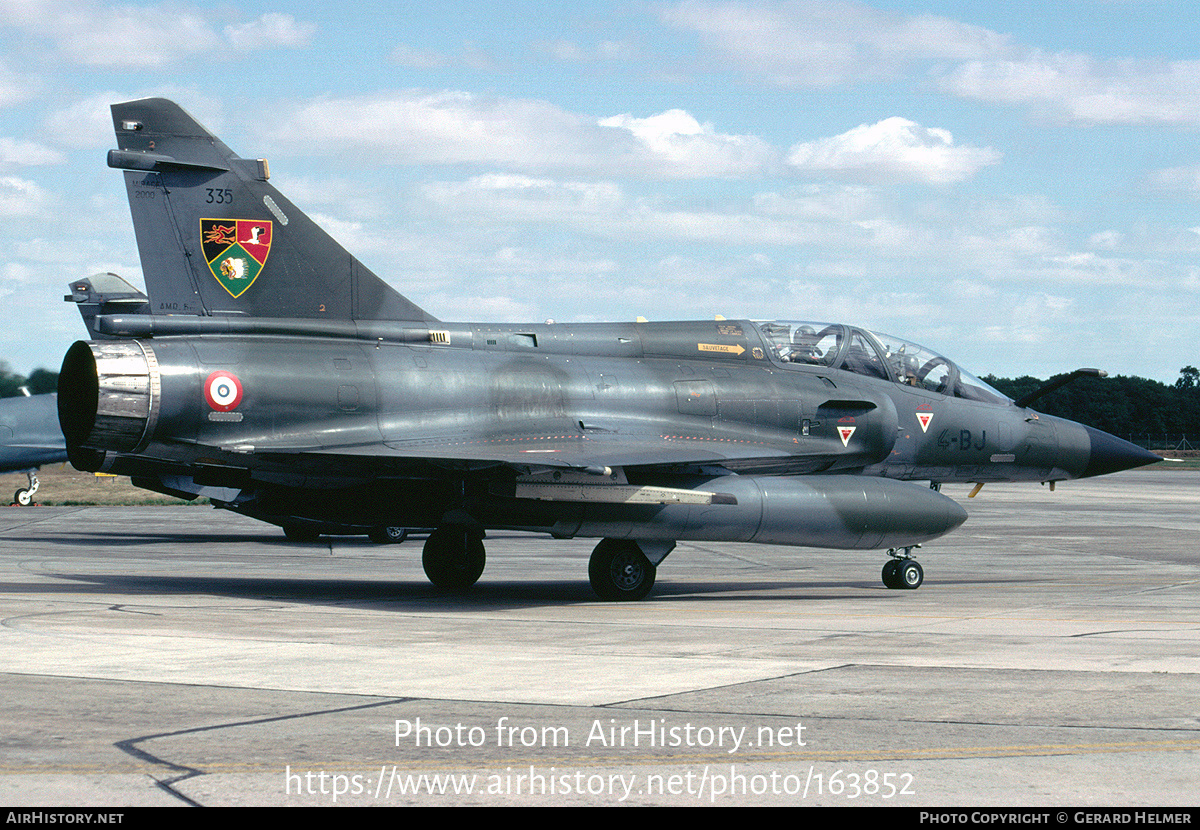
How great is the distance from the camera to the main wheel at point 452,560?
16.8 metres

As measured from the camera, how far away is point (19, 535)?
27969 millimetres

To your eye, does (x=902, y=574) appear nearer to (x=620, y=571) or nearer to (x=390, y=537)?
(x=620, y=571)

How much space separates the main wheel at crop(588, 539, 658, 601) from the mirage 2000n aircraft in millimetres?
28

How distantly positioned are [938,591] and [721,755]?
11197 millimetres

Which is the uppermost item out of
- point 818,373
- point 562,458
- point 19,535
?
point 818,373

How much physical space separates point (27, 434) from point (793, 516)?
97.8 feet

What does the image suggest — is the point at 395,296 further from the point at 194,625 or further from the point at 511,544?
the point at 511,544

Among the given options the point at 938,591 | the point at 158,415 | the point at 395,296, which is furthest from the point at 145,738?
the point at 938,591

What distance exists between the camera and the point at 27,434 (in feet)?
123

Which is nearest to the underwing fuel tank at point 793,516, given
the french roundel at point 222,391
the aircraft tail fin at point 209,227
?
the french roundel at point 222,391

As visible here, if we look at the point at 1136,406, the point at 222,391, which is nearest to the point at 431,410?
the point at 222,391

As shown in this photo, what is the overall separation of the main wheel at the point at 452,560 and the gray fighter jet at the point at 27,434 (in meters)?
25.0

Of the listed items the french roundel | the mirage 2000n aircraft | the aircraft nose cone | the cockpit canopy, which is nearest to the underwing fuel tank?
the mirage 2000n aircraft

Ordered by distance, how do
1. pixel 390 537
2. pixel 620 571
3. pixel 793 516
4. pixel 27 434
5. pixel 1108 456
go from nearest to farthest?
1. pixel 793 516
2. pixel 620 571
3. pixel 1108 456
4. pixel 390 537
5. pixel 27 434
